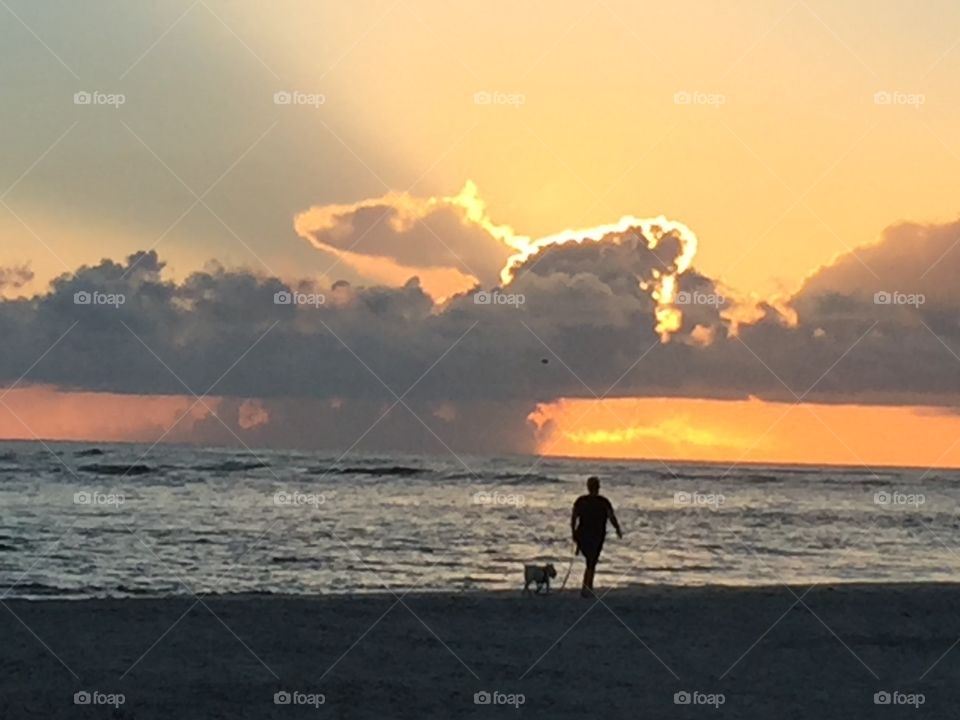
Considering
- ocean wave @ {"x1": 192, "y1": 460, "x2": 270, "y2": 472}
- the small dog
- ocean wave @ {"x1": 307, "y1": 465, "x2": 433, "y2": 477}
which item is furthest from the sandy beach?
ocean wave @ {"x1": 307, "y1": 465, "x2": 433, "y2": 477}

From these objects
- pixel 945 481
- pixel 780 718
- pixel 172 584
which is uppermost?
pixel 945 481

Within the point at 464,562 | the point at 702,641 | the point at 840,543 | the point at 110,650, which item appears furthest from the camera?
the point at 840,543

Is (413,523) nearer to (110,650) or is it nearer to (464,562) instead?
(464,562)

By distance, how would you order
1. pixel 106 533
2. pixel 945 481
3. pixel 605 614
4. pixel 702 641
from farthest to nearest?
pixel 945 481 < pixel 106 533 < pixel 605 614 < pixel 702 641

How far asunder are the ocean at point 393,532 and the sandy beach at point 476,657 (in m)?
8.63

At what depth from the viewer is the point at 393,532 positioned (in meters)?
41.8

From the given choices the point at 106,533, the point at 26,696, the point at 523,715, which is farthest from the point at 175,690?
the point at 106,533

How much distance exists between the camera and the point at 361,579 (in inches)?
1137

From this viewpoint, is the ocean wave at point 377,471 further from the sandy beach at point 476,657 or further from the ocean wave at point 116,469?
the sandy beach at point 476,657

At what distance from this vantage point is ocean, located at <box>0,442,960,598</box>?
96.2 feet

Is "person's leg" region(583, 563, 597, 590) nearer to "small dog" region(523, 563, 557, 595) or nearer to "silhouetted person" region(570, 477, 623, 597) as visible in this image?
"silhouetted person" region(570, 477, 623, 597)

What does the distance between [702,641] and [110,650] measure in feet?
22.2

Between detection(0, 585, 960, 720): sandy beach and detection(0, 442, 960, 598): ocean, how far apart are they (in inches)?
340

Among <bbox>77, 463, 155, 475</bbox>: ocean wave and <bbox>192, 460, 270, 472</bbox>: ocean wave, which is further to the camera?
<bbox>192, 460, 270, 472</bbox>: ocean wave
